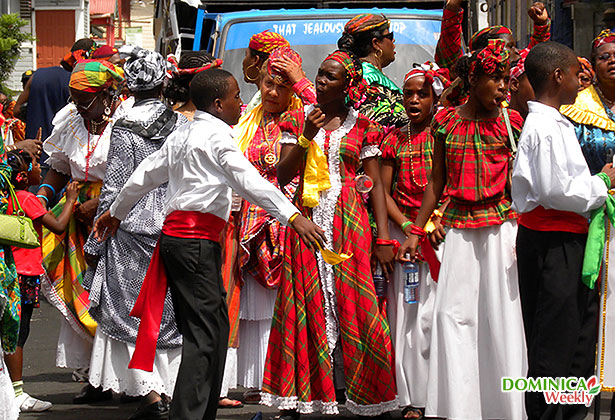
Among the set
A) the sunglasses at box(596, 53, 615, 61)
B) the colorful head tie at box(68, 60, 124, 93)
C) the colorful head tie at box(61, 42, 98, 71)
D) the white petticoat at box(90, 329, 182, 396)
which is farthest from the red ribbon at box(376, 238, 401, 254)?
the colorful head tie at box(61, 42, 98, 71)

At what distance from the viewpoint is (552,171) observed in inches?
201

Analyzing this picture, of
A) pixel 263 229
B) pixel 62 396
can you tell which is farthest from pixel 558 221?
pixel 62 396

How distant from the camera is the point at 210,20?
11812mm

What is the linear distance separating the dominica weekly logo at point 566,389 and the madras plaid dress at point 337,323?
1211 millimetres

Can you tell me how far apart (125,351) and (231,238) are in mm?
995

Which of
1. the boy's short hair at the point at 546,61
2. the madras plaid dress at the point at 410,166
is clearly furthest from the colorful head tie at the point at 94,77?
the boy's short hair at the point at 546,61

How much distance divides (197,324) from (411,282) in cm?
→ 151

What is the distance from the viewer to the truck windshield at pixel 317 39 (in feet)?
30.7

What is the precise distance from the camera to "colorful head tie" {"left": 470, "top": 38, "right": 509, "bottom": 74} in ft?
19.4

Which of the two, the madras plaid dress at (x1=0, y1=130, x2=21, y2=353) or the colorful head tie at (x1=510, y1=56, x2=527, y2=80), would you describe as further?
the colorful head tie at (x1=510, y1=56, x2=527, y2=80)

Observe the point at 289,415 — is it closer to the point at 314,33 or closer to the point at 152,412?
the point at 152,412

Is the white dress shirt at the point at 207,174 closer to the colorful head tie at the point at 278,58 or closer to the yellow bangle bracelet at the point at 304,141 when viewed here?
the yellow bangle bracelet at the point at 304,141

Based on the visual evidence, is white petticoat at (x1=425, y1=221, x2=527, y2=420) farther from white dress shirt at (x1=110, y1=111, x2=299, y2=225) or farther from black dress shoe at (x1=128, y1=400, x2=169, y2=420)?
black dress shoe at (x1=128, y1=400, x2=169, y2=420)

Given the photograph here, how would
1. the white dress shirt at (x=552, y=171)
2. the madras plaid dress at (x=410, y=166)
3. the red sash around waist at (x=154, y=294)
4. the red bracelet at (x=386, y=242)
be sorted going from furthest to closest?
the madras plaid dress at (x=410, y=166), the red bracelet at (x=386, y=242), the red sash around waist at (x=154, y=294), the white dress shirt at (x=552, y=171)
